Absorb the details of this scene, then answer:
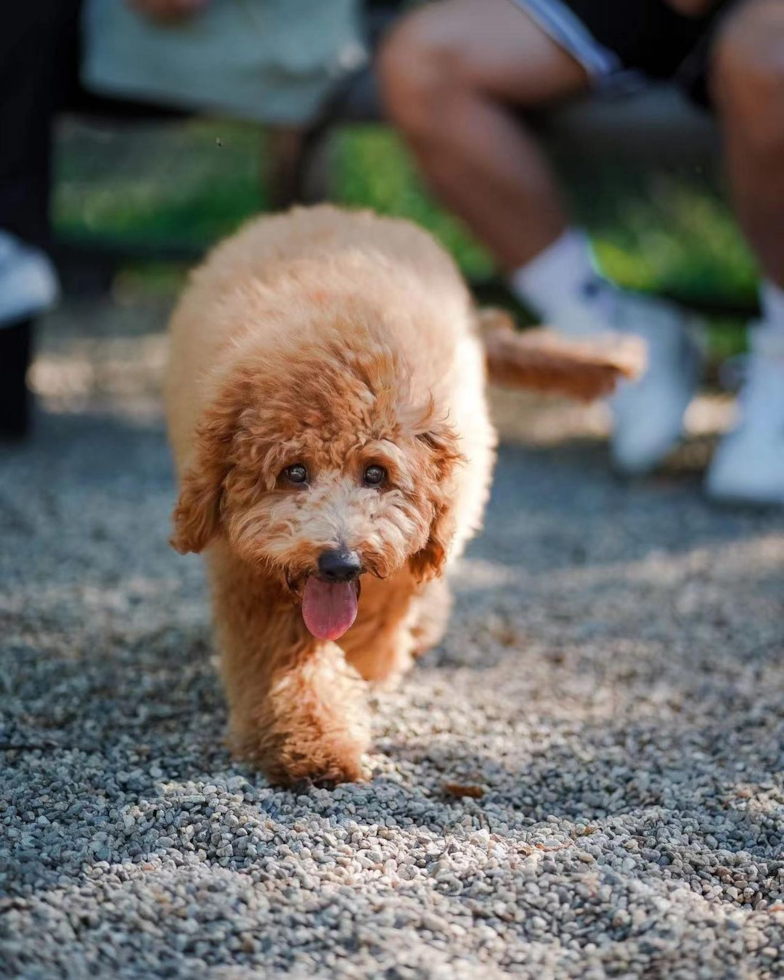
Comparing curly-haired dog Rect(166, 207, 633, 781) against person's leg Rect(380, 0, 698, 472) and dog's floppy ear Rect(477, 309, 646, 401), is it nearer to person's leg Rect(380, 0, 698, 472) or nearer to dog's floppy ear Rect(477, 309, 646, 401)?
dog's floppy ear Rect(477, 309, 646, 401)

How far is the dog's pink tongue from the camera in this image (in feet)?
6.96

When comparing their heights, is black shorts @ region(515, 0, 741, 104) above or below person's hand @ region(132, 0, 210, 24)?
above

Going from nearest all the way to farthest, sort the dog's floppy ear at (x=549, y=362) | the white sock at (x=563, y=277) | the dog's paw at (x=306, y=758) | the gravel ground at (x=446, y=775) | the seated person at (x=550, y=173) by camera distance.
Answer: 1. the gravel ground at (x=446, y=775)
2. the dog's paw at (x=306, y=758)
3. the dog's floppy ear at (x=549, y=362)
4. the seated person at (x=550, y=173)
5. the white sock at (x=563, y=277)

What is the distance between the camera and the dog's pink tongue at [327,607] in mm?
2121

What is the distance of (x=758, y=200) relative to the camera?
3.70m

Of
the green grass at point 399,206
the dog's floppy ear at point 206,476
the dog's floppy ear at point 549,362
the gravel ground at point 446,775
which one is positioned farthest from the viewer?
the green grass at point 399,206

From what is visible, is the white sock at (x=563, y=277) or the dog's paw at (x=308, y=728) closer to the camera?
the dog's paw at (x=308, y=728)

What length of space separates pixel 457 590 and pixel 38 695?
3.75 feet

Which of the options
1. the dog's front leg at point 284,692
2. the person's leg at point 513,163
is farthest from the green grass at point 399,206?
the dog's front leg at point 284,692

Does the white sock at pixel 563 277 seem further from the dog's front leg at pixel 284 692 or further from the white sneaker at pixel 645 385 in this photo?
the dog's front leg at pixel 284 692

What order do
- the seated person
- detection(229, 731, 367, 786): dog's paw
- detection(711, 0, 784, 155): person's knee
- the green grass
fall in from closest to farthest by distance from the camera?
detection(229, 731, 367, 786): dog's paw
detection(711, 0, 784, 155): person's knee
the seated person
the green grass

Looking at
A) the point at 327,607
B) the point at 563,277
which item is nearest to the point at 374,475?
the point at 327,607

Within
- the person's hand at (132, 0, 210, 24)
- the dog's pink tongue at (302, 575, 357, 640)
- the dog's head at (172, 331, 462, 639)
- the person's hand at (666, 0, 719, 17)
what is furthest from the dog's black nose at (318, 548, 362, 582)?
the person's hand at (132, 0, 210, 24)

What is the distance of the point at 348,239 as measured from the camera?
255 cm
